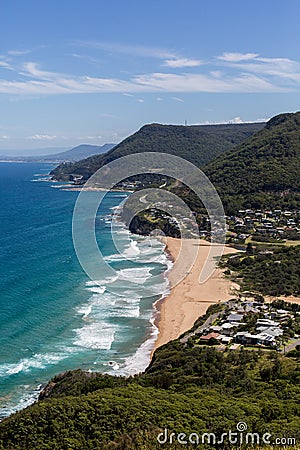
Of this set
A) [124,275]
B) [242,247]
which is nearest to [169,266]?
[124,275]

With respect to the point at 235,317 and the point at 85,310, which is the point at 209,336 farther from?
the point at 85,310

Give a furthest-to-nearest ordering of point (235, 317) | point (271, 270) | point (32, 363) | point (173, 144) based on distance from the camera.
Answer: point (173, 144) → point (271, 270) → point (235, 317) → point (32, 363)

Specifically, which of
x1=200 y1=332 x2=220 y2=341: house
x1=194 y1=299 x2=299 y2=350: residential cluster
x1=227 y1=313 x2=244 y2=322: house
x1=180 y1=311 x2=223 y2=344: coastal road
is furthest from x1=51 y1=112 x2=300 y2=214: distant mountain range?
x1=200 y1=332 x2=220 y2=341: house

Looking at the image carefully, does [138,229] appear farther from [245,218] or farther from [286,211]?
[286,211]

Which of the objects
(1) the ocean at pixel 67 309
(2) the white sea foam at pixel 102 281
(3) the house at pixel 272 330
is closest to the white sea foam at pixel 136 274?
(1) the ocean at pixel 67 309

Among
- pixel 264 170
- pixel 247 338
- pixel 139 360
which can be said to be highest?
pixel 264 170

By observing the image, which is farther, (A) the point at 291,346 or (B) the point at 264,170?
(B) the point at 264,170

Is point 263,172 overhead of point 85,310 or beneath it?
overhead

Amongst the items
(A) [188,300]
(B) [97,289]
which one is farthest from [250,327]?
(B) [97,289]

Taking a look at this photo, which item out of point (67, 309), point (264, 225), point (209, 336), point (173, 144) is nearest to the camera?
point (209, 336)
